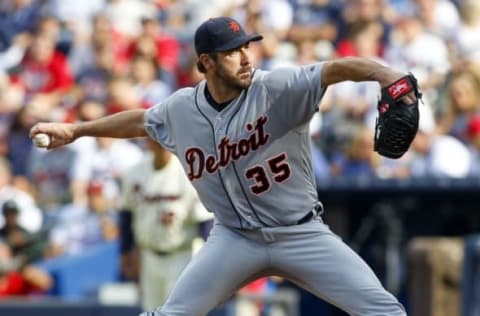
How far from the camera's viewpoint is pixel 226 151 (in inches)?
256

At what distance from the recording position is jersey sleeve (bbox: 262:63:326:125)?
20.4ft

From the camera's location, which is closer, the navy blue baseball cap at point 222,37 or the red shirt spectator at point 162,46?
→ the navy blue baseball cap at point 222,37

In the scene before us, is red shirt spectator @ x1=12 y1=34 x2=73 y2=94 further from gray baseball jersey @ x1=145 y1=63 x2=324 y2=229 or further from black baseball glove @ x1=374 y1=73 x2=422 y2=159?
black baseball glove @ x1=374 y1=73 x2=422 y2=159

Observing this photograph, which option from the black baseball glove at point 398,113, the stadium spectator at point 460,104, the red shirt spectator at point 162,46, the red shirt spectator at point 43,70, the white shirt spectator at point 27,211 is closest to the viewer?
the black baseball glove at point 398,113

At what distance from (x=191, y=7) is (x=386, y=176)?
3.87 m

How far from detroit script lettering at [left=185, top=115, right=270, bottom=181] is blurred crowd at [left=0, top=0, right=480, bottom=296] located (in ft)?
14.8

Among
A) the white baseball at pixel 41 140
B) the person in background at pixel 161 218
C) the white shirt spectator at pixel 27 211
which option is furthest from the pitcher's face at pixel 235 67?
the white shirt spectator at pixel 27 211

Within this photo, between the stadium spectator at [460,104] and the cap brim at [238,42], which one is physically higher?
the cap brim at [238,42]

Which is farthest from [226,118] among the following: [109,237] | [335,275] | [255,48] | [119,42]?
[119,42]

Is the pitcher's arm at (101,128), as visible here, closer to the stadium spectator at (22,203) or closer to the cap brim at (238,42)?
the cap brim at (238,42)

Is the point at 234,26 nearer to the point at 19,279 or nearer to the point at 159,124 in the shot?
the point at 159,124

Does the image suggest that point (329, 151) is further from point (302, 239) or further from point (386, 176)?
point (302, 239)

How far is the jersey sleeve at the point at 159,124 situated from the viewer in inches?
267

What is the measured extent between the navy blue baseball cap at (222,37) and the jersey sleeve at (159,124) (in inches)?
19.0
